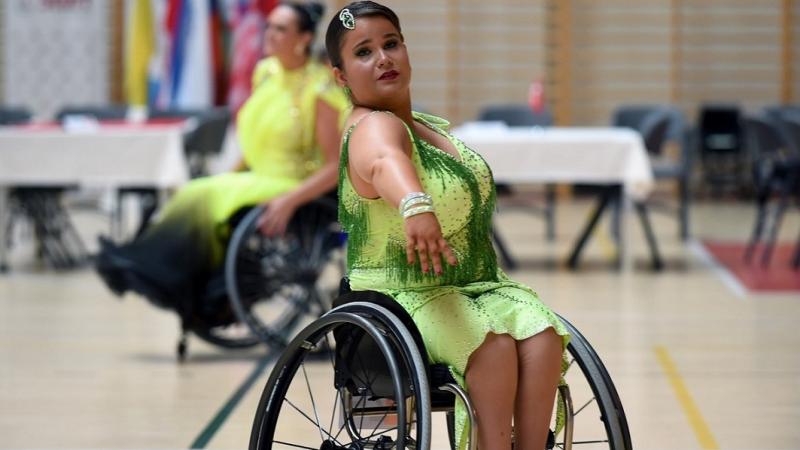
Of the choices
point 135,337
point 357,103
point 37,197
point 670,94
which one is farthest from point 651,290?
point 670,94

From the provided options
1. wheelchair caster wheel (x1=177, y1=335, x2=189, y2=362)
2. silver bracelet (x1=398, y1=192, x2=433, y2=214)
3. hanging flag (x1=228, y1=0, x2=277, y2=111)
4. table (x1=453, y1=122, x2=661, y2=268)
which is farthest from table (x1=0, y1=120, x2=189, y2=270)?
silver bracelet (x1=398, y1=192, x2=433, y2=214)

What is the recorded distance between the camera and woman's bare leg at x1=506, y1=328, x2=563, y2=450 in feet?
8.50

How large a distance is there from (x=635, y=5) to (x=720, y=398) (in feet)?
32.0

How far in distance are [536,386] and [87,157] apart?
19.7 feet

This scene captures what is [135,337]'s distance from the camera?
244 inches

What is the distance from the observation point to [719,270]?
852cm

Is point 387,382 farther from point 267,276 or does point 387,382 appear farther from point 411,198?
Answer: point 267,276

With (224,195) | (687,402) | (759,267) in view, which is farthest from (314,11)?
(759,267)

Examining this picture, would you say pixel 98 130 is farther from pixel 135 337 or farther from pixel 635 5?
pixel 635 5

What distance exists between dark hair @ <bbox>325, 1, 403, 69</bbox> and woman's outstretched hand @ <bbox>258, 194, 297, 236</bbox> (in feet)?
7.68

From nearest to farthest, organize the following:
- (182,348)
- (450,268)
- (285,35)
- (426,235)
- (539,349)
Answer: (426,235) → (539,349) → (450,268) → (285,35) → (182,348)

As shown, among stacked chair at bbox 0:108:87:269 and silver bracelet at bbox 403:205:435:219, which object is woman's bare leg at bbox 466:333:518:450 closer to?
silver bracelet at bbox 403:205:435:219

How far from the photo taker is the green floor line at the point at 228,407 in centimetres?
411

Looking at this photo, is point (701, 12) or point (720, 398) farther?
point (701, 12)
